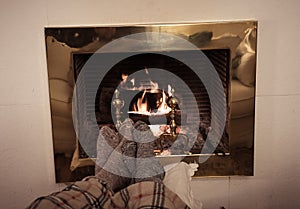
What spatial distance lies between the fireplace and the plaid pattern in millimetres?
630

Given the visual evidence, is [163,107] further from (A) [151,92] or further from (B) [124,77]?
(B) [124,77]

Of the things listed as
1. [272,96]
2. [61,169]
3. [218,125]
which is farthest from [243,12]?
[61,169]

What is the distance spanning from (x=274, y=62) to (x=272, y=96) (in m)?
0.14

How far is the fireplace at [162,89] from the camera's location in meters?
1.50

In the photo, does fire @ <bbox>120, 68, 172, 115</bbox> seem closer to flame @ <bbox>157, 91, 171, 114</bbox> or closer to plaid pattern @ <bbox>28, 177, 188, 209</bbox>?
flame @ <bbox>157, 91, 171, 114</bbox>

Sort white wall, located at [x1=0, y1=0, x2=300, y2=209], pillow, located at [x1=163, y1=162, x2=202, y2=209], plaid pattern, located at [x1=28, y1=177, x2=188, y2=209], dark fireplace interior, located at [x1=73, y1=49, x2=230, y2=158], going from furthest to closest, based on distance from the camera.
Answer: dark fireplace interior, located at [x1=73, y1=49, x2=230, y2=158], white wall, located at [x1=0, y1=0, x2=300, y2=209], pillow, located at [x1=163, y1=162, x2=202, y2=209], plaid pattern, located at [x1=28, y1=177, x2=188, y2=209]

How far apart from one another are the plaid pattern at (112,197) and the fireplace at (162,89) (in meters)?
0.63

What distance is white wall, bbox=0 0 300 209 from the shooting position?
4.89 feet

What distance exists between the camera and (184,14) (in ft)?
4.93

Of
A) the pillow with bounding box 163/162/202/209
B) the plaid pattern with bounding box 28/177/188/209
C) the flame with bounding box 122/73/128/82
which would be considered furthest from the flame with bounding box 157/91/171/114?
the plaid pattern with bounding box 28/177/188/209

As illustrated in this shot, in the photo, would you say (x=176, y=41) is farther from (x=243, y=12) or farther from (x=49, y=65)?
(x=49, y=65)

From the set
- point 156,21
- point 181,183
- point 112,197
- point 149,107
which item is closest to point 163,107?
point 149,107

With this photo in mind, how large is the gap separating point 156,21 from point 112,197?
2.50ft

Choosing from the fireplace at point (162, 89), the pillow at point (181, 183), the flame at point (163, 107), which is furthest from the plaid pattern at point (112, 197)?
the flame at point (163, 107)
